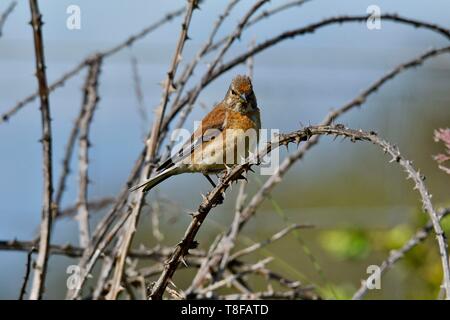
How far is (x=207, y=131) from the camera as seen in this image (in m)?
3.56

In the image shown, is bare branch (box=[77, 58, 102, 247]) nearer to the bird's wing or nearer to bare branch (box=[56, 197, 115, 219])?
bare branch (box=[56, 197, 115, 219])

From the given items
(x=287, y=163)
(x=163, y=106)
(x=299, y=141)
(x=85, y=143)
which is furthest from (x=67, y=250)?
(x=299, y=141)

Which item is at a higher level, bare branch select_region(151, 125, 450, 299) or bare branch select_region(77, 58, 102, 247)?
bare branch select_region(77, 58, 102, 247)

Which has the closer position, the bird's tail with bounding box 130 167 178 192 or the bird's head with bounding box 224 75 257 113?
the bird's tail with bounding box 130 167 178 192

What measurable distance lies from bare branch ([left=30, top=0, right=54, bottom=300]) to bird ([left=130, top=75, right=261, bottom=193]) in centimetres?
48

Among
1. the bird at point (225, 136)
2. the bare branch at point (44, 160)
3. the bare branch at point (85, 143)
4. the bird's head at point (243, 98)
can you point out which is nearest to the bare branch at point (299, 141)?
the bare branch at point (44, 160)

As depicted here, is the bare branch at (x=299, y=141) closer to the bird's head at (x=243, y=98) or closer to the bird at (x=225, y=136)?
the bird at (x=225, y=136)

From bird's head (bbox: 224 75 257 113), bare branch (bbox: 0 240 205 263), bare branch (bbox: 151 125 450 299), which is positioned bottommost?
bare branch (bbox: 151 125 450 299)

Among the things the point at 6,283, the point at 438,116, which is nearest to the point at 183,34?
the point at 6,283

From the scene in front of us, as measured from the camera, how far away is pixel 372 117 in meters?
9.97

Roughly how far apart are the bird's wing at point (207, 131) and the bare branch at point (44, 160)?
55cm

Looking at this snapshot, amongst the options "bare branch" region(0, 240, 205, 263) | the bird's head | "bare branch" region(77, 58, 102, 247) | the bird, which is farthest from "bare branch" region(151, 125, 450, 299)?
the bird's head

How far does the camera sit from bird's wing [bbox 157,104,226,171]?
3309 millimetres

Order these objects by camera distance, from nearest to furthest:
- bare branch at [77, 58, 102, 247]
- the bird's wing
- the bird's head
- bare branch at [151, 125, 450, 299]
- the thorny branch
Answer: bare branch at [151, 125, 450, 299], the thorny branch, the bird's wing, bare branch at [77, 58, 102, 247], the bird's head
